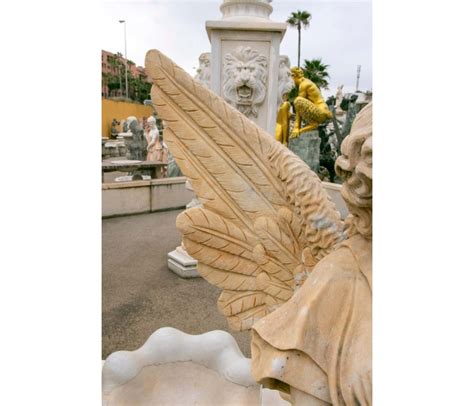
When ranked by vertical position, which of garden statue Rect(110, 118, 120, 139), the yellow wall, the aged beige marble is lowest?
the aged beige marble

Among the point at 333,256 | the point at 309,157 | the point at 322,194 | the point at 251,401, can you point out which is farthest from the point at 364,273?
the point at 309,157

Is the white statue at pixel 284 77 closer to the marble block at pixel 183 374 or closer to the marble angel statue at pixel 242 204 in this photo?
the marble angel statue at pixel 242 204

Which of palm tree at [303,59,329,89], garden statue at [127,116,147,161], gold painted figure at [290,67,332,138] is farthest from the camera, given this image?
palm tree at [303,59,329,89]

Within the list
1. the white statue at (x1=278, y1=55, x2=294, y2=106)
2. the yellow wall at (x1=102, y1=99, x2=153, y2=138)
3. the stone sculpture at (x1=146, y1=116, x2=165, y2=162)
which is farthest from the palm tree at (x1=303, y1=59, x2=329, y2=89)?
the white statue at (x1=278, y1=55, x2=294, y2=106)

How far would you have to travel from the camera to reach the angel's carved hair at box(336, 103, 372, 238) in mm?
679

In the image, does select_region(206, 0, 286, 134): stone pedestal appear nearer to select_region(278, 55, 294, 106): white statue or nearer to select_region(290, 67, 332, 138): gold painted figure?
select_region(278, 55, 294, 106): white statue

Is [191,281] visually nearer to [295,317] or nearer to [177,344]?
[177,344]

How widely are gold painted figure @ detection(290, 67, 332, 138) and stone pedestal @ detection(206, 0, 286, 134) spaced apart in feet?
8.93

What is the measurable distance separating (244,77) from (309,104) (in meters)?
3.00

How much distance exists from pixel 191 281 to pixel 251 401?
6.11 ft

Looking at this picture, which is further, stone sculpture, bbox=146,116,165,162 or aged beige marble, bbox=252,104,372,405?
stone sculpture, bbox=146,116,165,162

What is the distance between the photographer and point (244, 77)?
2953 millimetres

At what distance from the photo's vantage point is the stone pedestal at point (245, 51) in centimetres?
292

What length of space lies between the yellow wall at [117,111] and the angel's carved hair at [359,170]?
2018 cm
